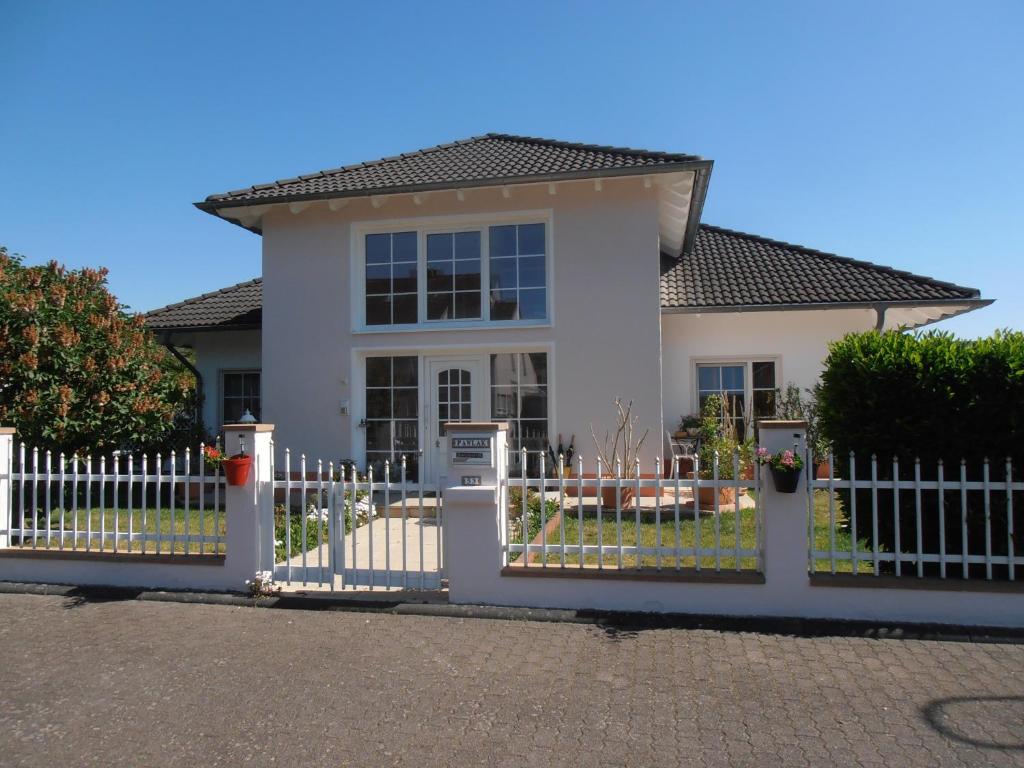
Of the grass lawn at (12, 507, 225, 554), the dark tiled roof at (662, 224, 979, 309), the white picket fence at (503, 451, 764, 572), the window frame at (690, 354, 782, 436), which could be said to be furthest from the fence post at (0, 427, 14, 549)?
the window frame at (690, 354, 782, 436)

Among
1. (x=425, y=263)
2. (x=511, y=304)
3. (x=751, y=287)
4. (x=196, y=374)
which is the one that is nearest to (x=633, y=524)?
(x=511, y=304)

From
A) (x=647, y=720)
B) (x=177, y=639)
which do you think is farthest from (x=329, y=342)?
(x=647, y=720)

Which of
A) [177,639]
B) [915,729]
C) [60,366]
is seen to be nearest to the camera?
[915,729]

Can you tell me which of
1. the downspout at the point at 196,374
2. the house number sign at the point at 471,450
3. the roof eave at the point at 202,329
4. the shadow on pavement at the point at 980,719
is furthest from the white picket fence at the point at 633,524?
the downspout at the point at 196,374

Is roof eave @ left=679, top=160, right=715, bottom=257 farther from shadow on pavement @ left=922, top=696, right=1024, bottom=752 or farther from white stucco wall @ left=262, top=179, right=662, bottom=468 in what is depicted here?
shadow on pavement @ left=922, top=696, right=1024, bottom=752

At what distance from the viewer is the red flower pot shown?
6.08 meters

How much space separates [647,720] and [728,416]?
366 inches

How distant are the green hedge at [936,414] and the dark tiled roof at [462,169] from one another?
5422mm

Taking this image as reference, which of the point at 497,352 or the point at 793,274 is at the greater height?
the point at 793,274

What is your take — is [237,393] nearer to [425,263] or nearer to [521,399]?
[425,263]

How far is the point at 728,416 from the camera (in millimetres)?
12547

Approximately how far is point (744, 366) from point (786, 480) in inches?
314

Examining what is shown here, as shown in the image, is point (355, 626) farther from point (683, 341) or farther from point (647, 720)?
point (683, 341)

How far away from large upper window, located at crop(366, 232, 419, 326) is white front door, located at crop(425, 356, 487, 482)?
0.95 metres
